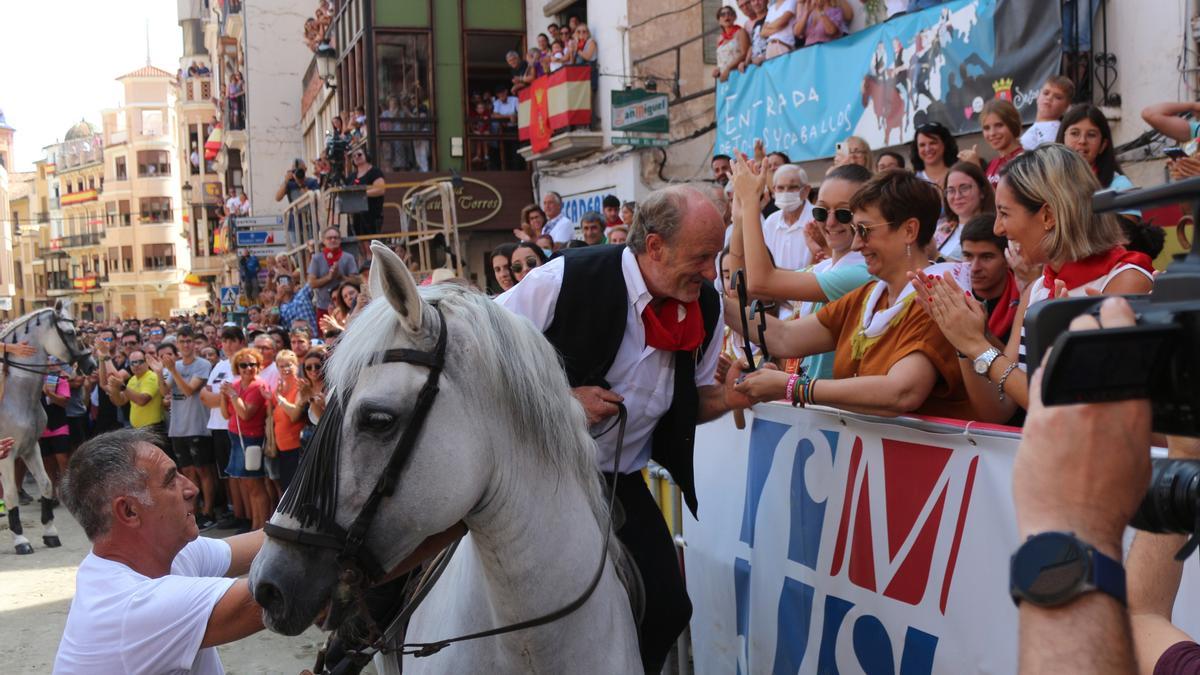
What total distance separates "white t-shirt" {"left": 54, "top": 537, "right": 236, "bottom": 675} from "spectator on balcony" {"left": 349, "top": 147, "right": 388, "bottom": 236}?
15.5 metres

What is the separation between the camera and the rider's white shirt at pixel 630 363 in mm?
3762

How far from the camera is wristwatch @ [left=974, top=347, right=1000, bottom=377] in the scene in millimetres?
3633

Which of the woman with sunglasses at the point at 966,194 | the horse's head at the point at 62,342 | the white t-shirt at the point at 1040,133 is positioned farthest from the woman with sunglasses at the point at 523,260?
the horse's head at the point at 62,342

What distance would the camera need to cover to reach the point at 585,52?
20.8 m

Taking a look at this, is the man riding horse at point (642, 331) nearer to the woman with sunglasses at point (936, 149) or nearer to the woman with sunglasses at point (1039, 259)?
the woman with sunglasses at point (1039, 259)

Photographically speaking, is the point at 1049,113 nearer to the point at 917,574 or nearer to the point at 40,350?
the point at 917,574

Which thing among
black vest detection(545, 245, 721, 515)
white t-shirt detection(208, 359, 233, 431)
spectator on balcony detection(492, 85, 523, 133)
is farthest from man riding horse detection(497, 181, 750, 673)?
spectator on balcony detection(492, 85, 523, 133)

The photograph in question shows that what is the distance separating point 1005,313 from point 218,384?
1054 cm

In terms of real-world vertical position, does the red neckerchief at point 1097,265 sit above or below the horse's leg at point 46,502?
above

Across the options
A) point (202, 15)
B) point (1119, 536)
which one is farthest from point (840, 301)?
point (202, 15)

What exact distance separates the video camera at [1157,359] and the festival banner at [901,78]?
9008 millimetres

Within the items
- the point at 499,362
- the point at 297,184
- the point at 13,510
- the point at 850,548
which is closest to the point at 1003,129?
the point at 850,548

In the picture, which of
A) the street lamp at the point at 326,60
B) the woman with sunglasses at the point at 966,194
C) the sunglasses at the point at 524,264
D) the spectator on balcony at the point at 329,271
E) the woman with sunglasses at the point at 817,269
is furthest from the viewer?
the street lamp at the point at 326,60

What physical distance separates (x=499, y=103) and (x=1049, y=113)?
19455mm
